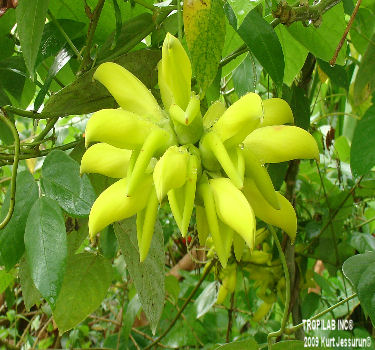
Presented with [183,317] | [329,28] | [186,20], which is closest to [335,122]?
[183,317]

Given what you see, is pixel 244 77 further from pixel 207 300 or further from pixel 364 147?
pixel 207 300

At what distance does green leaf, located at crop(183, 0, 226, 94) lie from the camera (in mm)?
398

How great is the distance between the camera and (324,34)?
2.13 feet

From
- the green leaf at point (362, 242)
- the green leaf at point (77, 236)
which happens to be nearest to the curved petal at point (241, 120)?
the green leaf at point (77, 236)

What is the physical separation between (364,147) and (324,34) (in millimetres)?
154

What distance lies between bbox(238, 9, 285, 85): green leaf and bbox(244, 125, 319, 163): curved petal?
109 mm

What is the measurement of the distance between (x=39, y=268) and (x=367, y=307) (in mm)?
313

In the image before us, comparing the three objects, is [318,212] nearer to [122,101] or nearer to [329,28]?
[329,28]

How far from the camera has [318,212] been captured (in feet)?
3.54

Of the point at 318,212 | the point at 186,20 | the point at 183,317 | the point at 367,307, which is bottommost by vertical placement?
the point at 183,317

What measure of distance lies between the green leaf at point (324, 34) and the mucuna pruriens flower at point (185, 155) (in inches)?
10.6

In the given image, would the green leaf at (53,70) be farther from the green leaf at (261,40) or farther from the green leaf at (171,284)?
the green leaf at (171,284)

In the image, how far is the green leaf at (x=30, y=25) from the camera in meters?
0.48

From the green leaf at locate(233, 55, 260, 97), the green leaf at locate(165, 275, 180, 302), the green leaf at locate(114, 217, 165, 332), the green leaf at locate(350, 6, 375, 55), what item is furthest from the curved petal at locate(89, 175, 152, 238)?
the green leaf at locate(165, 275, 180, 302)
